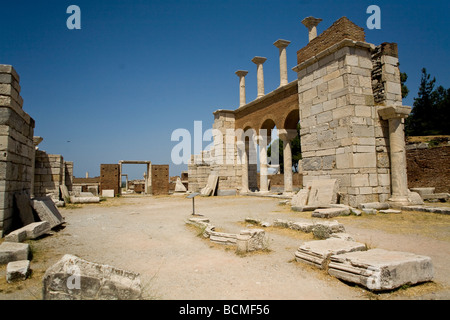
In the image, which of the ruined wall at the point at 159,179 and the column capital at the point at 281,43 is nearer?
the column capital at the point at 281,43

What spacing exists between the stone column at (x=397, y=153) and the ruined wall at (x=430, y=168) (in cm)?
591

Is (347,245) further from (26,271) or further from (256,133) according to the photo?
(256,133)

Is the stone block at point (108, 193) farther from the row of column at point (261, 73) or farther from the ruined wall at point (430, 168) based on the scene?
the ruined wall at point (430, 168)

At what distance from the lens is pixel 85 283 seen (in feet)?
8.69

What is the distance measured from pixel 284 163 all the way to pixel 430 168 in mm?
7253

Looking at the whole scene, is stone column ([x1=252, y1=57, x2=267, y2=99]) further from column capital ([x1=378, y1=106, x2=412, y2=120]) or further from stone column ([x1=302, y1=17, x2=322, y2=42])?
column capital ([x1=378, y1=106, x2=412, y2=120])

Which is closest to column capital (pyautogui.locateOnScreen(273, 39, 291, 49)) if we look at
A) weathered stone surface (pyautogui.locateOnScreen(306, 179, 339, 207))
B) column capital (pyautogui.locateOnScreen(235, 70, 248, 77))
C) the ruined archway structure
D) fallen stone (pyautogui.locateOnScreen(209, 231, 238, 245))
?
column capital (pyautogui.locateOnScreen(235, 70, 248, 77))

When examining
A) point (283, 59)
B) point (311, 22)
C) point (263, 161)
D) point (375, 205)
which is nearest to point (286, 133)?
point (263, 161)

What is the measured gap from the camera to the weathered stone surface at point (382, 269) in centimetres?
294

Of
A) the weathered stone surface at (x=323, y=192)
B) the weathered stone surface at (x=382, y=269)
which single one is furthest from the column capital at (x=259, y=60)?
the weathered stone surface at (x=382, y=269)

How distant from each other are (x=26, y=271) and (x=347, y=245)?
4.39 m

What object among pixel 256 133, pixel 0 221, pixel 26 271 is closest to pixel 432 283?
pixel 26 271

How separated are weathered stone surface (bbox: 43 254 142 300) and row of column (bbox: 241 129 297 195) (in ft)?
42.9
